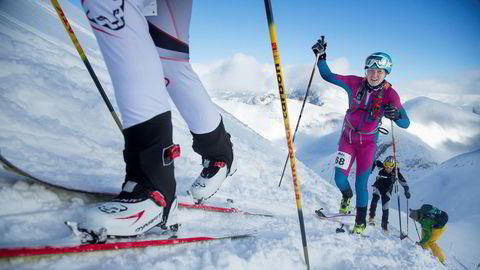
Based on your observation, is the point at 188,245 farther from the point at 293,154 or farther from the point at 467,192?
the point at 467,192

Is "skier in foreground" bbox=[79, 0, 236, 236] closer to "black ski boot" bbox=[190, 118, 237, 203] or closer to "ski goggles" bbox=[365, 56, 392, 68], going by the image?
"black ski boot" bbox=[190, 118, 237, 203]

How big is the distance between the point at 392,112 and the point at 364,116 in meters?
0.56

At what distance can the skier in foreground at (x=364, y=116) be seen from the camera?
4.64 metres

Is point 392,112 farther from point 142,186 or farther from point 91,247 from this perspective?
point 91,247

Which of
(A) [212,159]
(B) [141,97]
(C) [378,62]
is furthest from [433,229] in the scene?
(B) [141,97]

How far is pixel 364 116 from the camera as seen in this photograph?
15.6ft

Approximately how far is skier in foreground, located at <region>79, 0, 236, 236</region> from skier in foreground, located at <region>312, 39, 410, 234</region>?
368 cm

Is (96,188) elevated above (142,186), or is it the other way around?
(142,186)

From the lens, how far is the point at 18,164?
80.1 inches

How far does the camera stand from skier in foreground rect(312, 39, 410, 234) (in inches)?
183

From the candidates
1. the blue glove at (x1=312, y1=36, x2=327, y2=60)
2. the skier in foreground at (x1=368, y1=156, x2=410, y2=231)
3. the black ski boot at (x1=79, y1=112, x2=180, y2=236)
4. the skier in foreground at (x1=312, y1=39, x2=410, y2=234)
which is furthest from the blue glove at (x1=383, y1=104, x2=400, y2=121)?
the skier in foreground at (x1=368, y1=156, x2=410, y2=231)

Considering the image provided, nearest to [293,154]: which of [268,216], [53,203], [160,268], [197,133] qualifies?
[197,133]

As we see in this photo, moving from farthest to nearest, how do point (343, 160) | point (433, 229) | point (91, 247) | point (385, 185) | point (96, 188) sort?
point (385, 185) → point (433, 229) → point (343, 160) → point (96, 188) → point (91, 247)

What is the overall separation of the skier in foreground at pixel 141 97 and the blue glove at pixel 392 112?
3468 millimetres
